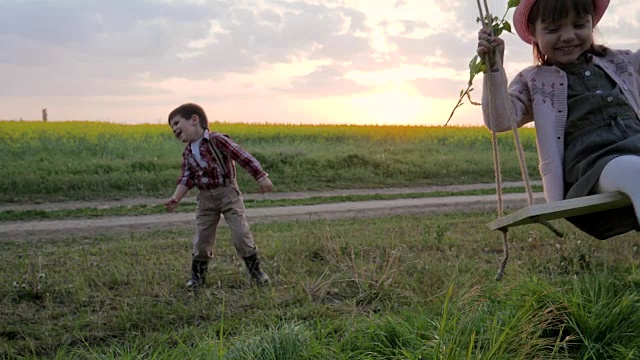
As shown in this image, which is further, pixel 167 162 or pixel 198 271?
pixel 167 162

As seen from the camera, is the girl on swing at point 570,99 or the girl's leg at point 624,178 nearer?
the girl's leg at point 624,178

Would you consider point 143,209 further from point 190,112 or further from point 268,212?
point 190,112

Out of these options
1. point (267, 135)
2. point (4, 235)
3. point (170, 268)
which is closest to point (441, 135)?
point (267, 135)

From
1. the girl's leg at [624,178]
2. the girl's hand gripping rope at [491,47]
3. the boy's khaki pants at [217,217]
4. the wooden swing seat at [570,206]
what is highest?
the girl's hand gripping rope at [491,47]

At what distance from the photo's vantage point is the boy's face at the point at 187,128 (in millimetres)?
6500

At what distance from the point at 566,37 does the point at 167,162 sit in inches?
564

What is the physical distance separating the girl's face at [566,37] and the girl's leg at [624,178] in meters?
0.80

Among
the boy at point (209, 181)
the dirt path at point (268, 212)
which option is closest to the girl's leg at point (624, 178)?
the boy at point (209, 181)

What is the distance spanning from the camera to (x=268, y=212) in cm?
1254

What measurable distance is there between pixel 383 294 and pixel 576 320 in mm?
1891

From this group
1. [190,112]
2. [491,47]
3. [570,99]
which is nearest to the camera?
[491,47]

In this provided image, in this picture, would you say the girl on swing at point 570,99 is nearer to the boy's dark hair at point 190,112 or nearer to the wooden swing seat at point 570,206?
the wooden swing seat at point 570,206

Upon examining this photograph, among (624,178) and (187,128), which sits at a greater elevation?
(187,128)

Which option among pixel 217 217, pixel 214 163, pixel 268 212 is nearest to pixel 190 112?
pixel 214 163
